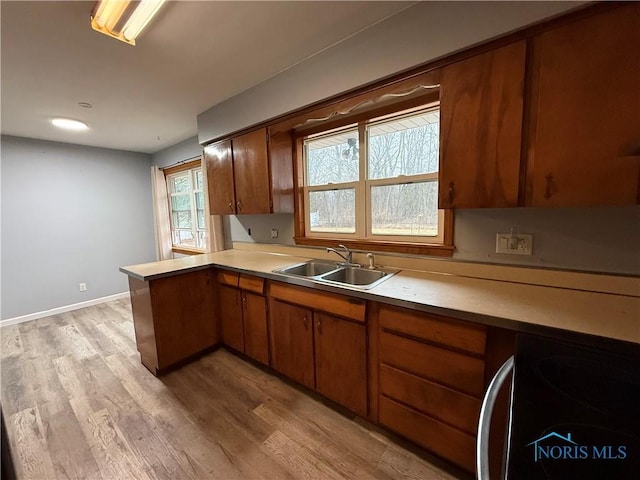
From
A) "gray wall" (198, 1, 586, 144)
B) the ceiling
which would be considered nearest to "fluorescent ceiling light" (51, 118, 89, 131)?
the ceiling

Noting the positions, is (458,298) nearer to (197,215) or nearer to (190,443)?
(190,443)

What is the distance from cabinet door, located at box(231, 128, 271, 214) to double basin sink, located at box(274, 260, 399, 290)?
62cm

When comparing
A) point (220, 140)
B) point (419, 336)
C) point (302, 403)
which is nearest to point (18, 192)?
point (220, 140)

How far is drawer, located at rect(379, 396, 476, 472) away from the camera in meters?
1.26

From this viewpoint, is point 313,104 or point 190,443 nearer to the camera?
point 190,443

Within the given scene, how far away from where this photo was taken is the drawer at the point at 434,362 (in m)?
1.20

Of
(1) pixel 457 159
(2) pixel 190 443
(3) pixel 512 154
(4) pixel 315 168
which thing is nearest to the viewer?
(3) pixel 512 154

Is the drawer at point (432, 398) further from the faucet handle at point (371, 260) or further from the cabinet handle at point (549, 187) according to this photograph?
the cabinet handle at point (549, 187)

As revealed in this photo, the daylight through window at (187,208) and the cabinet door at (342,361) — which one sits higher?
the daylight through window at (187,208)

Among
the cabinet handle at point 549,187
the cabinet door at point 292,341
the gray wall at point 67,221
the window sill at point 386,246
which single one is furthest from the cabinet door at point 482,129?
the gray wall at point 67,221

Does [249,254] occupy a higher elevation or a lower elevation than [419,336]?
higher

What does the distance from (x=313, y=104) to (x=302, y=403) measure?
7.14 feet

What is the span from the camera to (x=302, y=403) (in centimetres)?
183

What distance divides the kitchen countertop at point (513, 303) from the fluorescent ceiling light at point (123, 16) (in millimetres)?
1678
